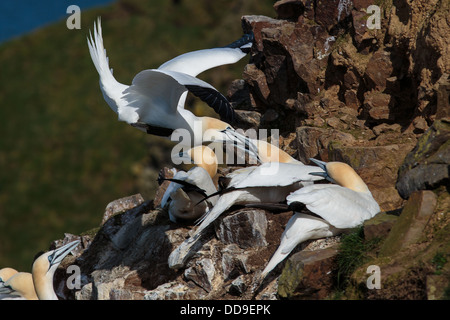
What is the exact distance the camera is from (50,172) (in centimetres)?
2792

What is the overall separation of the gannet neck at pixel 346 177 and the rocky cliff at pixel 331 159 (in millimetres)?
398

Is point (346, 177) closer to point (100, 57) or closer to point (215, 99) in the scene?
point (215, 99)

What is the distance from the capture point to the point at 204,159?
26.3ft

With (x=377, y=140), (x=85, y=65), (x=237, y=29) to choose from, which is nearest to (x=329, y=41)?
(x=377, y=140)

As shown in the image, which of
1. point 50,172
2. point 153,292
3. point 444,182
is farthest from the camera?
point 50,172

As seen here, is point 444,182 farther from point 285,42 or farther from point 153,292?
point 285,42

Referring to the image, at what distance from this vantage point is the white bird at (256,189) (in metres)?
6.97

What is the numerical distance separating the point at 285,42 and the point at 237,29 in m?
15.5

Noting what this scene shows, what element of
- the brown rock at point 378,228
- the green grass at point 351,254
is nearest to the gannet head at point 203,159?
the green grass at point 351,254

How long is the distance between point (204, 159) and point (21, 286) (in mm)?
2377

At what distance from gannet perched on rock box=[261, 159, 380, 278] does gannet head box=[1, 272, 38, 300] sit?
108 inches

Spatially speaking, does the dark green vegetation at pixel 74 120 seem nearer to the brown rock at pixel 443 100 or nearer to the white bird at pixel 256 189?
the white bird at pixel 256 189

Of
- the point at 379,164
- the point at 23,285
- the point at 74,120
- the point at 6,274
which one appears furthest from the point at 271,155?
the point at 74,120

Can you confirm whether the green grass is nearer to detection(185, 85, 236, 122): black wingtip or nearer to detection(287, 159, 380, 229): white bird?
detection(287, 159, 380, 229): white bird
